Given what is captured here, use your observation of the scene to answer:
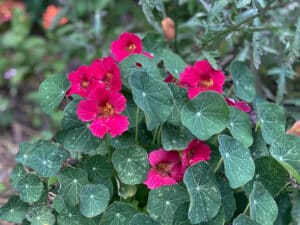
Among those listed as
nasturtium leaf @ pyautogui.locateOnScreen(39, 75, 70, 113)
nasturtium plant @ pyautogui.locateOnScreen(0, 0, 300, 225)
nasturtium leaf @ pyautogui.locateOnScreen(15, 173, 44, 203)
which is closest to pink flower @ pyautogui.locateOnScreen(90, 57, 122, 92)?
nasturtium plant @ pyautogui.locateOnScreen(0, 0, 300, 225)

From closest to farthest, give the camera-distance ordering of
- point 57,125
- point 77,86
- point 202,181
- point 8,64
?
point 202,181
point 77,86
point 57,125
point 8,64

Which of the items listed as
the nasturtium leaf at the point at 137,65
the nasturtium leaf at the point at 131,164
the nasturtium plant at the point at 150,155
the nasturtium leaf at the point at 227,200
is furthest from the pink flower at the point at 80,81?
the nasturtium leaf at the point at 227,200

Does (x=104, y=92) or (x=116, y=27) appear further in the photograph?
(x=116, y=27)

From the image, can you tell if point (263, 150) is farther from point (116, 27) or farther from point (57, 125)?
point (116, 27)

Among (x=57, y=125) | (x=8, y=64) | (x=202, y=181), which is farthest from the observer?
(x=8, y=64)

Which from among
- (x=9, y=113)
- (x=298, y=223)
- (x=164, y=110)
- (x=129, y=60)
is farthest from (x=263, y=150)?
(x=9, y=113)

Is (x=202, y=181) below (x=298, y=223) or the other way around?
the other way around

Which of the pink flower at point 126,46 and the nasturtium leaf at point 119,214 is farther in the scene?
the pink flower at point 126,46

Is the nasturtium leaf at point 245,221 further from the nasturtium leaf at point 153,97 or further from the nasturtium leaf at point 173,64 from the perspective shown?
the nasturtium leaf at point 173,64
